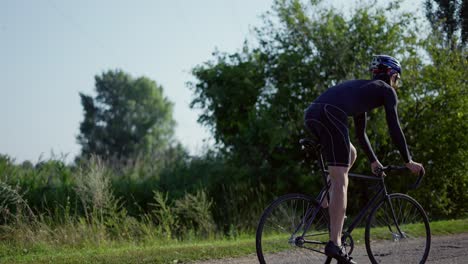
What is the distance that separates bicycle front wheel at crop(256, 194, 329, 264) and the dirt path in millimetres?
1144

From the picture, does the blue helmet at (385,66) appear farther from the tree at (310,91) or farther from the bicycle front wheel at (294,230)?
the tree at (310,91)

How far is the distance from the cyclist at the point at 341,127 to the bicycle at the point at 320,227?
18 cm

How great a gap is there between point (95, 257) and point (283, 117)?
10.9 metres

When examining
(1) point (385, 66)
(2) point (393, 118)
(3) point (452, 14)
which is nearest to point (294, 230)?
(2) point (393, 118)

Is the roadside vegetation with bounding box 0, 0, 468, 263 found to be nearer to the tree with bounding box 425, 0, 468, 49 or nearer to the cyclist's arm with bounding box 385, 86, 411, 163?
the tree with bounding box 425, 0, 468, 49

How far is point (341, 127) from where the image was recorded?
16.0 ft

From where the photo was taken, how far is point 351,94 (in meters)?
4.95

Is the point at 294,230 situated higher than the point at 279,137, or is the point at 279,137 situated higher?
the point at 279,137

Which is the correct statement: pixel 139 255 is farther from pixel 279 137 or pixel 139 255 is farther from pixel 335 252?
pixel 279 137

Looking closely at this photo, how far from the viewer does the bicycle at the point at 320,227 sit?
16.4ft

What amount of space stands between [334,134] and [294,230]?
0.98 meters

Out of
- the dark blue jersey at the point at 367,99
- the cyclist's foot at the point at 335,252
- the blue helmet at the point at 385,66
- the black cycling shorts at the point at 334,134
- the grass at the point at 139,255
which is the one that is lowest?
the grass at the point at 139,255

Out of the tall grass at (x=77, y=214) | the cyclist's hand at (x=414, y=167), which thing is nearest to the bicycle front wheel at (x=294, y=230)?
the cyclist's hand at (x=414, y=167)

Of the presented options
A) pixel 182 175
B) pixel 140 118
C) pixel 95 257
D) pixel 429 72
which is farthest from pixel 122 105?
pixel 95 257
